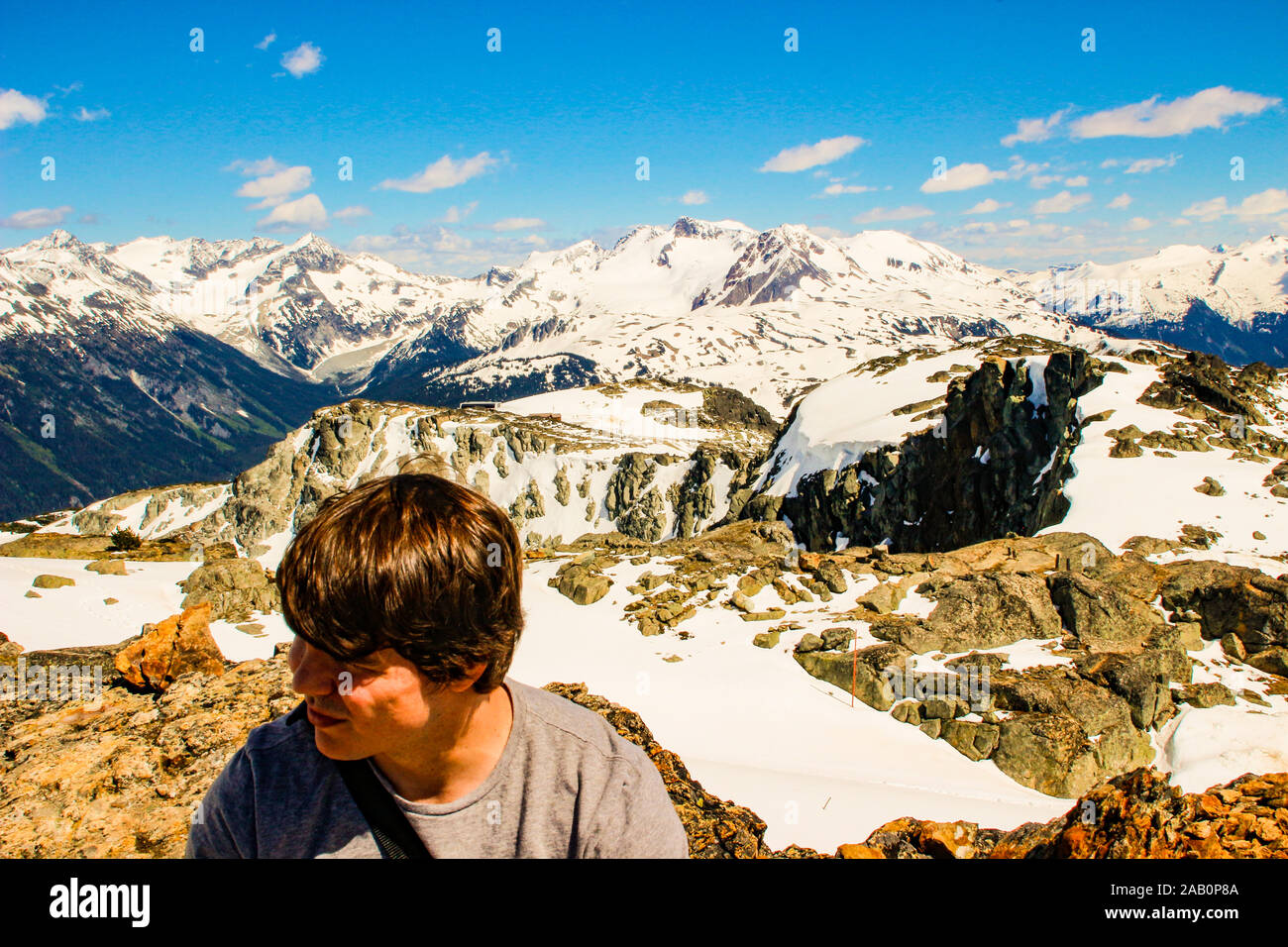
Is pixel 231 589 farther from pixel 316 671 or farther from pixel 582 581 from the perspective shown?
pixel 316 671

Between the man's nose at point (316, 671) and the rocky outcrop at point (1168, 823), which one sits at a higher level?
the man's nose at point (316, 671)

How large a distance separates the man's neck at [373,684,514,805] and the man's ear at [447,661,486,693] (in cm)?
16

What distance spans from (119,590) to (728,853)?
27.7 m

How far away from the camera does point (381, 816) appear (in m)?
2.68

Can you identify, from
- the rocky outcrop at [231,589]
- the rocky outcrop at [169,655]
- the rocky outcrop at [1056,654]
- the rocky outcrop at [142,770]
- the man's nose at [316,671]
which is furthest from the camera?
the rocky outcrop at [231,589]

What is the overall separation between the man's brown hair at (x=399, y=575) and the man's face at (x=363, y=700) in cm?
10

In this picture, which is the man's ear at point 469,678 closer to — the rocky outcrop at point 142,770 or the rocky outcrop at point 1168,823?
the rocky outcrop at point 142,770

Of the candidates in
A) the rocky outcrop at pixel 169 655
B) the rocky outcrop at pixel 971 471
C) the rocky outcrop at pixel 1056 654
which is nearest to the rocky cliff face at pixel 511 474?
the rocky outcrop at pixel 971 471

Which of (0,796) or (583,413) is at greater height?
(583,413)

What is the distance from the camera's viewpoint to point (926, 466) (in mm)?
49438

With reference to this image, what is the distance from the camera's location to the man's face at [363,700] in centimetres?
256

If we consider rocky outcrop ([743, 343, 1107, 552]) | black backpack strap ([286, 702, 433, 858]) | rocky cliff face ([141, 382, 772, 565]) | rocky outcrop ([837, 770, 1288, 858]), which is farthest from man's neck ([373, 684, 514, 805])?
rocky cliff face ([141, 382, 772, 565])
